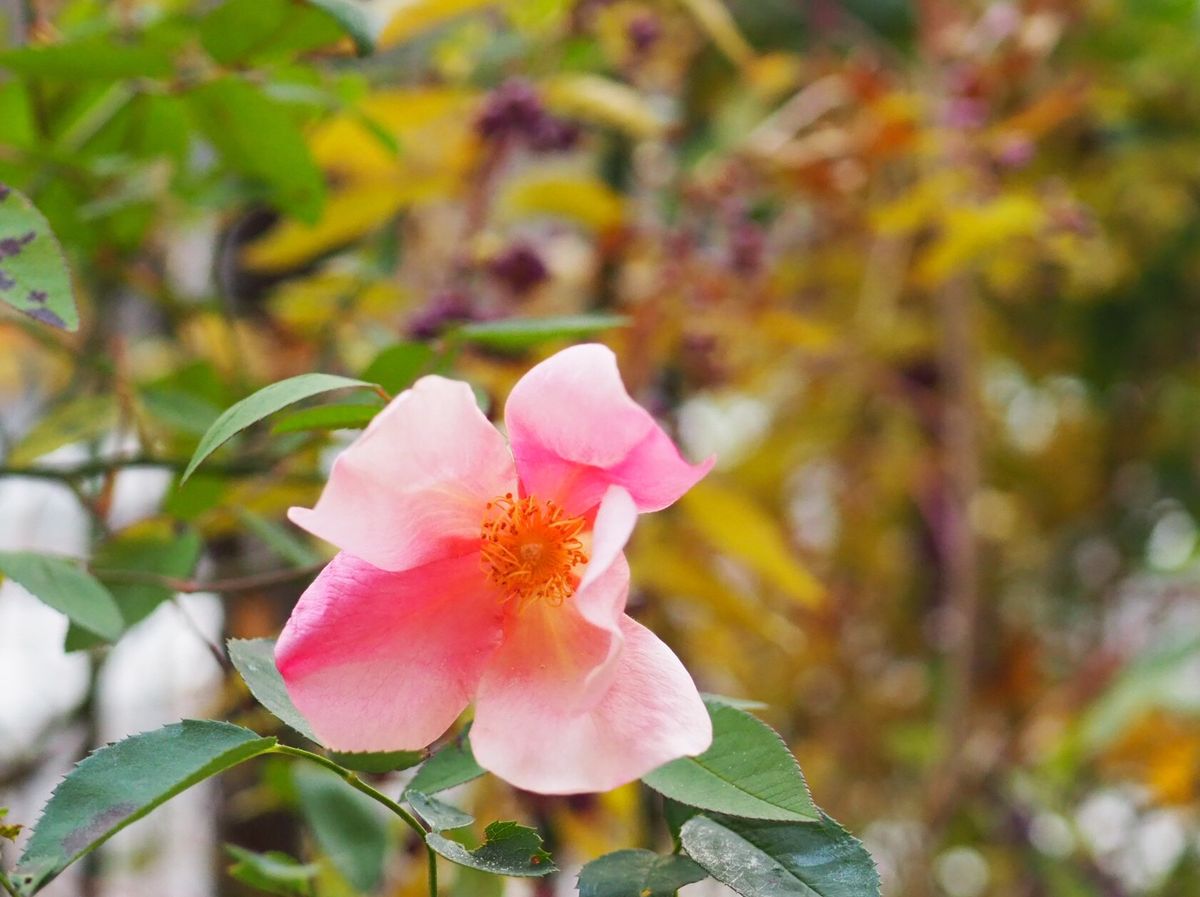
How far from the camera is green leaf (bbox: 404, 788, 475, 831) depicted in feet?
0.80

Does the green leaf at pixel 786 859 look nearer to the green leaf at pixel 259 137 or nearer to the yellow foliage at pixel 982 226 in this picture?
the green leaf at pixel 259 137

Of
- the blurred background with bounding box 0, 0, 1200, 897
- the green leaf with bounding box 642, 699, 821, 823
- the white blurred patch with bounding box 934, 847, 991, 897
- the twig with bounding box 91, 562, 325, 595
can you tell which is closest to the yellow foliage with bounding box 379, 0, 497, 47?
the blurred background with bounding box 0, 0, 1200, 897

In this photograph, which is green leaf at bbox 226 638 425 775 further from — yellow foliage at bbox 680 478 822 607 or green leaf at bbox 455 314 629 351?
yellow foliage at bbox 680 478 822 607

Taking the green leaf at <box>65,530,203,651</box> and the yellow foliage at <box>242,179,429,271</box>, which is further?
the yellow foliage at <box>242,179,429,271</box>

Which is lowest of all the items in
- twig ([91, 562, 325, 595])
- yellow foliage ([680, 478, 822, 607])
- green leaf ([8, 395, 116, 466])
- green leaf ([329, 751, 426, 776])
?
yellow foliage ([680, 478, 822, 607])

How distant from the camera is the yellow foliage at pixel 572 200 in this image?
0.70 m

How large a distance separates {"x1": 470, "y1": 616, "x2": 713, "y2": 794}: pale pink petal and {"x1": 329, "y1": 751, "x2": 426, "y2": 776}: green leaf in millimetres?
20

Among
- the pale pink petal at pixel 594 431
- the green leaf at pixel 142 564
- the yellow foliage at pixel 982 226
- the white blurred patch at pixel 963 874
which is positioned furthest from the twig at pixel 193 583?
the white blurred patch at pixel 963 874

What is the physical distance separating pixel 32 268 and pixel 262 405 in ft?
0.27

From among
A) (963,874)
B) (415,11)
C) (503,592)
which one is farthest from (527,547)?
(963,874)

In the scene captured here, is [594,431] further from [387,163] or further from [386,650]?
[387,163]

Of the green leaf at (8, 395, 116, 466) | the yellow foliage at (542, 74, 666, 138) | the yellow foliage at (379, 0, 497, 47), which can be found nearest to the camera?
the green leaf at (8, 395, 116, 466)

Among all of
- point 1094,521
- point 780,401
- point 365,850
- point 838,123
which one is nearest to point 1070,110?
point 838,123

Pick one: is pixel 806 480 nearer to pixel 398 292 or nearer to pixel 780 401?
pixel 780 401
